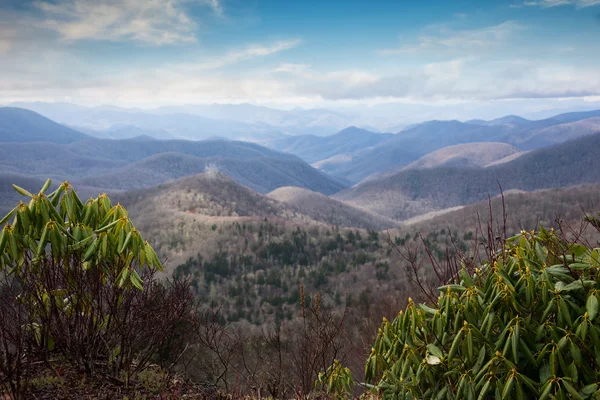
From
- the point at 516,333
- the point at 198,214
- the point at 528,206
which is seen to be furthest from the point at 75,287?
the point at 528,206

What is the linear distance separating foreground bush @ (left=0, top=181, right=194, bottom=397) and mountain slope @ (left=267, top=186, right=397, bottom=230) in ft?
418

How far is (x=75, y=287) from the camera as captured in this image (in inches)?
167

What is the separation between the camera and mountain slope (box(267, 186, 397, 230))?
457 ft

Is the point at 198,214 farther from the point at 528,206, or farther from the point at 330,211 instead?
the point at 528,206

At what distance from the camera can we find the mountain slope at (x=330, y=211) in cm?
13916

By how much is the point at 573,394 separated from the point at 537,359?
14.1 inches

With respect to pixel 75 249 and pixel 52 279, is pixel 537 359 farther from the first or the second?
pixel 52 279

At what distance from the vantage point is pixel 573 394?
2.59 metres

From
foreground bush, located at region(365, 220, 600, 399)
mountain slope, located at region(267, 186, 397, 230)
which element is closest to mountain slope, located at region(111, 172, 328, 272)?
mountain slope, located at region(267, 186, 397, 230)

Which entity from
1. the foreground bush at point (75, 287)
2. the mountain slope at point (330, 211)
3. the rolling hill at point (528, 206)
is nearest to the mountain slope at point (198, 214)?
the mountain slope at point (330, 211)

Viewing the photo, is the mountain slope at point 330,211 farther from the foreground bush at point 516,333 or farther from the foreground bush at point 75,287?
the foreground bush at point 516,333

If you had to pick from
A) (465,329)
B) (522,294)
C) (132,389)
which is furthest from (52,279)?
(522,294)

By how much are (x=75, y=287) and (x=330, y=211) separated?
14404 centimetres

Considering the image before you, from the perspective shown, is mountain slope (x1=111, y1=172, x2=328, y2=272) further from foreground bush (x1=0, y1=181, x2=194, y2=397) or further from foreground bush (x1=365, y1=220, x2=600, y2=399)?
foreground bush (x1=365, y1=220, x2=600, y2=399)
